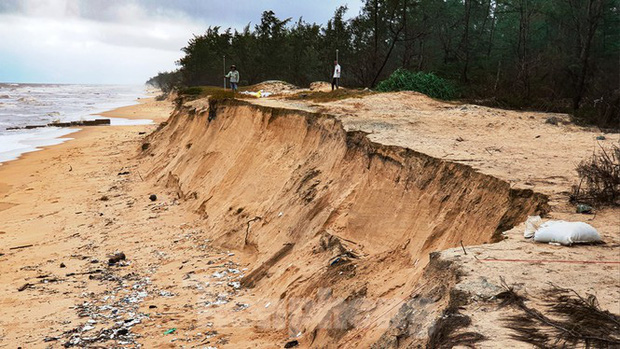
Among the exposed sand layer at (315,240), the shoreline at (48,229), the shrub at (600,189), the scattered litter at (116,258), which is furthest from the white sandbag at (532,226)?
the scattered litter at (116,258)

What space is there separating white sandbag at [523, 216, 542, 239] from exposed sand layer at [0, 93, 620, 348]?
108 mm

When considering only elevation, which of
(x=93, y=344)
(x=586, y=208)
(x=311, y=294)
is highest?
(x=586, y=208)

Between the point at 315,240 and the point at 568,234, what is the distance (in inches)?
155

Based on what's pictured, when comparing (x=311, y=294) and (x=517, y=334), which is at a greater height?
(x=517, y=334)

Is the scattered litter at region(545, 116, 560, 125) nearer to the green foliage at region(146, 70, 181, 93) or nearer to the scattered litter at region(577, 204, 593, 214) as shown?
the scattered litter at region(577, 204, 593, 214)

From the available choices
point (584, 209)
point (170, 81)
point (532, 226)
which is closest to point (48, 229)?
point (532, 226)

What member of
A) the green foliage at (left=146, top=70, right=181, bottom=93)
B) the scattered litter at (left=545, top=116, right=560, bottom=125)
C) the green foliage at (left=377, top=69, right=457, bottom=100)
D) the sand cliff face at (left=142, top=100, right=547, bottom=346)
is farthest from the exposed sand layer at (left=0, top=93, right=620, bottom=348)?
the green foliage at (left=146, top=70, right=181, bottom=93)

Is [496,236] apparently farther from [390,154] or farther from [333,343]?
[390,154]

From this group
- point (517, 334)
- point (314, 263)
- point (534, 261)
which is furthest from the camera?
point (314, 263)

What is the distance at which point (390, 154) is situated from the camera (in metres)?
7.83

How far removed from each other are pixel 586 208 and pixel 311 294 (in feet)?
10.7

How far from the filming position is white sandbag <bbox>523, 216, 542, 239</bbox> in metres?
4.80

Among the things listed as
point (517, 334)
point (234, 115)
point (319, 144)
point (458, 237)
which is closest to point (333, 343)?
point (458, 237)

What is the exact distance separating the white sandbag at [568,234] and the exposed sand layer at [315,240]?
0.37 ft
